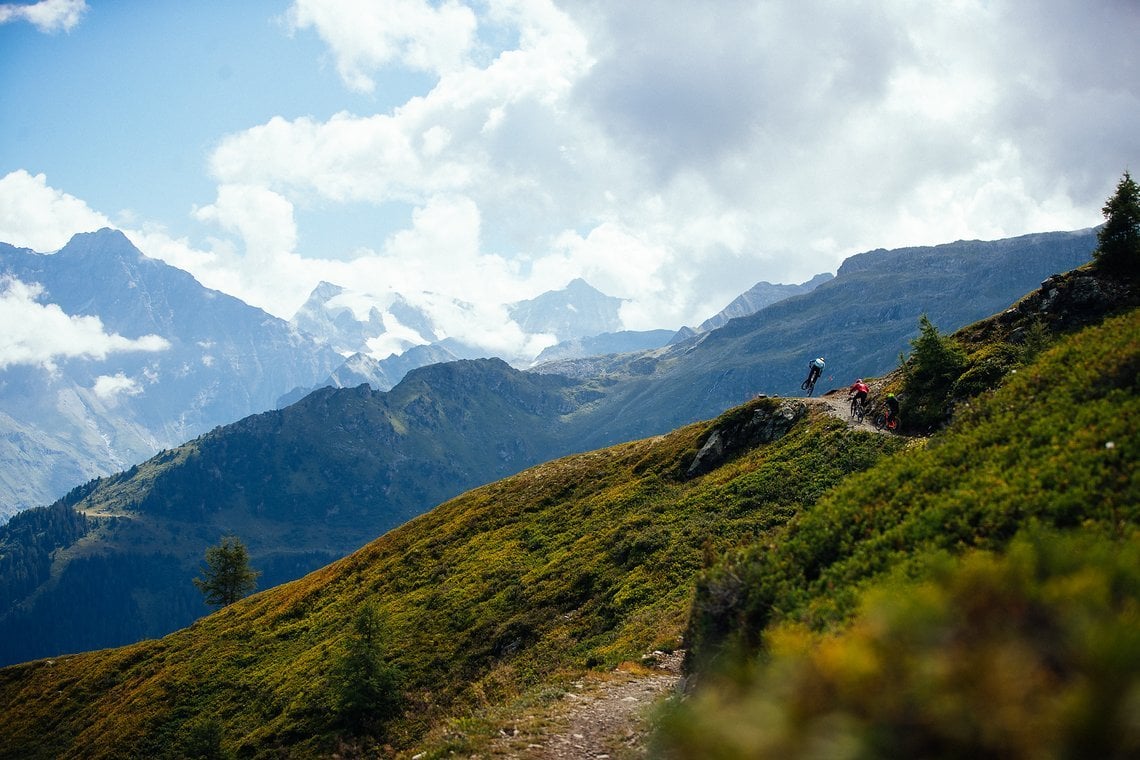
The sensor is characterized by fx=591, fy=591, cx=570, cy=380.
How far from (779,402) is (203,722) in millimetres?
51948

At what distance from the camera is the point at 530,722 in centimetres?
1841

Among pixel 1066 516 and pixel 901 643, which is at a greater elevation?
pixel 901 643

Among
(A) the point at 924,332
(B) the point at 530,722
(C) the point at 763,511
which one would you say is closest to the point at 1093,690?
(B) the point at 530,722

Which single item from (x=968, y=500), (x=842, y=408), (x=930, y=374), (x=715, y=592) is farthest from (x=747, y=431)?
(x=968, y=500)

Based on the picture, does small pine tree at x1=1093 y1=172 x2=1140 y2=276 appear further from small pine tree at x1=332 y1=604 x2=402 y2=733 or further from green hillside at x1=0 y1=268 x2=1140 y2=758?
small pine tree at x1=332 y1=604 x2=402 y2=733

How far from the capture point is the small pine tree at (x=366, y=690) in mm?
33844

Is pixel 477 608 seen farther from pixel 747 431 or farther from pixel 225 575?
pixel 225 575

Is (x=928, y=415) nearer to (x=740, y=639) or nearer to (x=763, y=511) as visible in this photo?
(x=763, y=511)

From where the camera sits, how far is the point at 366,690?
34094 mm

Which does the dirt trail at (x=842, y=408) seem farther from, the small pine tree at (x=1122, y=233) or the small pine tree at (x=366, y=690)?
the small pine tree at (x=366, y=690)

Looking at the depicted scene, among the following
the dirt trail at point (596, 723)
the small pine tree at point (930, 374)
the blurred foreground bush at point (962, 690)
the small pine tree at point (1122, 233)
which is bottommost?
the dirt trail at point (596, 723)

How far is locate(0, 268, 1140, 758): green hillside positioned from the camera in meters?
5.03

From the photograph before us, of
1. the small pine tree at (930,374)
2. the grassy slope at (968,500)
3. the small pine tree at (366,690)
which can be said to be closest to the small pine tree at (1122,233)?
the small pine tree at (930,374)

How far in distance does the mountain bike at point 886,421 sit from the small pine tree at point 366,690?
3607 centimetres
